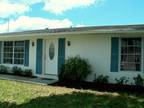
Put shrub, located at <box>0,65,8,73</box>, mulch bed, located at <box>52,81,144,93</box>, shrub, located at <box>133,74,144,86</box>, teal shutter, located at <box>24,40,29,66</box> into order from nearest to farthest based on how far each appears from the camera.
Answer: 1. mulch bed, located at <box>52,81,144,93</box>
2. shrub, located at <box>133,74,144,86</box>
3. teal shutter, located at <box>24,40,29,66</box>
4. shrub, located at <box>0,65,8,73</box>

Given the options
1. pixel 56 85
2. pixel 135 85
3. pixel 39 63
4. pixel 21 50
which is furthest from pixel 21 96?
pixel 21 50

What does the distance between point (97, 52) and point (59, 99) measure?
5.36m

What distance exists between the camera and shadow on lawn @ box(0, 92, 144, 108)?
1030 cm

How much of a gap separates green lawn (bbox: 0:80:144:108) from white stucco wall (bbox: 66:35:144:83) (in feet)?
10.1

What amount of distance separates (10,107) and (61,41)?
→ 306 inches

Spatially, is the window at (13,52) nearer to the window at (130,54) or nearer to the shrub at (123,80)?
the window at (130,54)

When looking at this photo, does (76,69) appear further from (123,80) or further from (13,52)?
(13,52)

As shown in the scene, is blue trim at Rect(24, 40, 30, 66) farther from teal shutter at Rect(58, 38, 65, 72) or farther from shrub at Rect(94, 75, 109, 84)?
shrub at Rect(94, 75, 109, 84)

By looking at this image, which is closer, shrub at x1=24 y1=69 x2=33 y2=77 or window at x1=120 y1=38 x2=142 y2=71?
window at x1=120 y1=38 x2=142 y2=71

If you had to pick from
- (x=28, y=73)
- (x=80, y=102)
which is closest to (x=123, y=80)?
(x=80, y=102)

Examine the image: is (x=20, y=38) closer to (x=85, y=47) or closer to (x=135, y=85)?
(x=85, y=47)

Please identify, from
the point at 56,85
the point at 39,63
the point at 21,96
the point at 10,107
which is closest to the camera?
the point at 10,107

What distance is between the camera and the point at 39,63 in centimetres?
1906

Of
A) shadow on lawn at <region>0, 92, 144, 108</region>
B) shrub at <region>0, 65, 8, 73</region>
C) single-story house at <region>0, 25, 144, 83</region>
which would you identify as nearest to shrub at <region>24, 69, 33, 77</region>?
single-story house at <region>0, 25, 144, 83</region>
